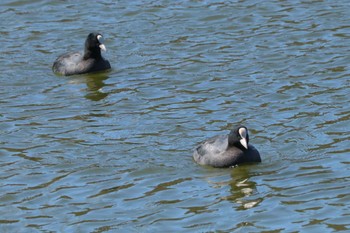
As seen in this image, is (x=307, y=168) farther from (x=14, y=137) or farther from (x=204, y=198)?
(x=14, y=137)

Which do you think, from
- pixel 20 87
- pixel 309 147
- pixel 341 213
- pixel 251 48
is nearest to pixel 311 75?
pixel 251 48

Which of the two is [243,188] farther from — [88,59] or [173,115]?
[88,59]

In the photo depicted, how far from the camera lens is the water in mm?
14906

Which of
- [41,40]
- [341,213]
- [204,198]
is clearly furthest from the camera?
[41,40]

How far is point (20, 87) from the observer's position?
21281 mm

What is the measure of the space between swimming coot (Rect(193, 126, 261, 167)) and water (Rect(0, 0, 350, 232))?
0.13 metres

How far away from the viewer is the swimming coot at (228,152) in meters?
16.6

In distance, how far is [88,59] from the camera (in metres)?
22.4

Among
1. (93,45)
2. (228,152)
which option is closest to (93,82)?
(93,45)

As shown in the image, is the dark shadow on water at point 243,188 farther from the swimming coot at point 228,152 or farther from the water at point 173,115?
the swimming coot at point 228,152

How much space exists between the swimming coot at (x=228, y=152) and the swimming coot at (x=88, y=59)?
593 centimetres

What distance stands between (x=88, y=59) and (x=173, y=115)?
3.99m

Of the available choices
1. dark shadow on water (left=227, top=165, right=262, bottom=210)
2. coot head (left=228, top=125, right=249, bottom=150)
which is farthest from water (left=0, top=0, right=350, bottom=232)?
coot head (left=228, top=125, right=249, bottom=150)

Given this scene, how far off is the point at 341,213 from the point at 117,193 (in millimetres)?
3083
